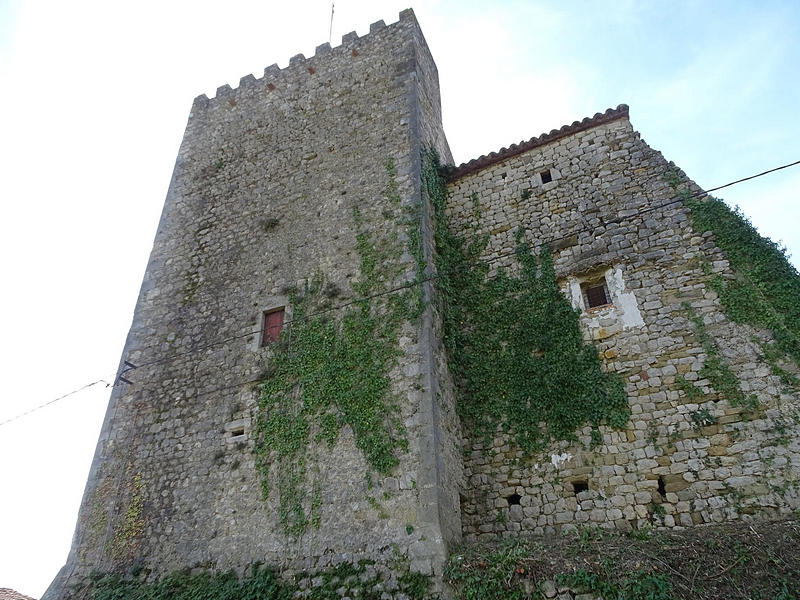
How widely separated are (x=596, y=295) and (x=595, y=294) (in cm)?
2

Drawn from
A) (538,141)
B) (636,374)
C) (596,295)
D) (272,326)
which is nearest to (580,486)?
(636,374)

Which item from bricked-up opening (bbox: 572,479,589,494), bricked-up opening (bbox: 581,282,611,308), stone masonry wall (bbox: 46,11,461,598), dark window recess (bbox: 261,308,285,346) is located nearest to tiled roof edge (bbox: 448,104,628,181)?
stone masonry wall (bbox: 46,11,461,598)

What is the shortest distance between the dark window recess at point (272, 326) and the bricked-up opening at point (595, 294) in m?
4.85

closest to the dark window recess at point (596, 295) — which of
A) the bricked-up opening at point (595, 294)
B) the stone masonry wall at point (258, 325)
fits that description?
the bricked-up opening at point (595, 294)

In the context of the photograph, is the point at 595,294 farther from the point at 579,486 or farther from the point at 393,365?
the point at 393,365

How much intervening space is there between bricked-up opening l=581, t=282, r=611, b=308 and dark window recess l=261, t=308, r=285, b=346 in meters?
4.85

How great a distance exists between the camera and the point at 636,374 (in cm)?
743

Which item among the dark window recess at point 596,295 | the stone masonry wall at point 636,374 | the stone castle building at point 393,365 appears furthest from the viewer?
the dark window recess at point 596,295

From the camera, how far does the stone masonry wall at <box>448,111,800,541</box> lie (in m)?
6.52

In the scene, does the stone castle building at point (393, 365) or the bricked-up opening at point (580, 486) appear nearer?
the stone castle building at point (393, 365)

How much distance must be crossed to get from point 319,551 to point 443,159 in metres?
7.95

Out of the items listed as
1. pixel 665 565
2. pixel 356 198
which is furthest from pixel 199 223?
pixel 665 565

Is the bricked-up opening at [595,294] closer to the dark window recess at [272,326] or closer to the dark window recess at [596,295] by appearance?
the dark window recess at [596,295]

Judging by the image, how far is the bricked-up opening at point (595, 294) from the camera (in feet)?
27.1
